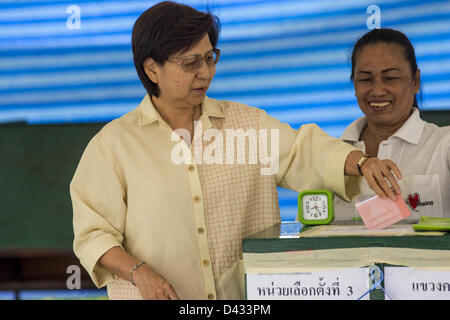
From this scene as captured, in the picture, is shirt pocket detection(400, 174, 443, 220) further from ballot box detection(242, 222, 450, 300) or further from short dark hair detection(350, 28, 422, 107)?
ballot box detection(242, 222, 450, 300)

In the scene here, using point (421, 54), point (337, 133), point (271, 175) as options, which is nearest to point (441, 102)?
point (421, 54)

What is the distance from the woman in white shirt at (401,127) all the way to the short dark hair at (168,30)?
3.10 feet

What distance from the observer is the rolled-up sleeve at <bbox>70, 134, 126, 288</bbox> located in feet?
6.51

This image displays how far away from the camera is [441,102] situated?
340cm

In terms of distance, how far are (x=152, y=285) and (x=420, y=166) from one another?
4.46 ft

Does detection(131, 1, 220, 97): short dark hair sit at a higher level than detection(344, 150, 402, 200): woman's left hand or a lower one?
higher

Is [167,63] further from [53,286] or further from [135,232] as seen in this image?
[53,286]

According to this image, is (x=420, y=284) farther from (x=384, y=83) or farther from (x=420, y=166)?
(x=384, y=83)

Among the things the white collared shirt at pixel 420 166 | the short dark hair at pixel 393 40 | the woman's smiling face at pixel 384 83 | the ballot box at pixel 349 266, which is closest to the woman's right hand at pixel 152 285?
the ballot box at pixel 349 266

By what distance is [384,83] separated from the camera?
2701 millimetres

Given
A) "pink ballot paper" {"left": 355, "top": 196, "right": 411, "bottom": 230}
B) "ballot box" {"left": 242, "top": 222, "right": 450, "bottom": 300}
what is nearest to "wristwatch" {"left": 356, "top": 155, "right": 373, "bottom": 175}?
"pink ballot paper" {"left": 355, "top": 196, "right": 411, "bottom": 230}

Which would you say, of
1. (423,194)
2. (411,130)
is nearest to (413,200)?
(423,194)

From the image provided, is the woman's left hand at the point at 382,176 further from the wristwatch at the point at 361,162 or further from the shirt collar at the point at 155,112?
the shirt collar at the point at 155,112

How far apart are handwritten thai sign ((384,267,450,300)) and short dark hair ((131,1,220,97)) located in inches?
39.4
